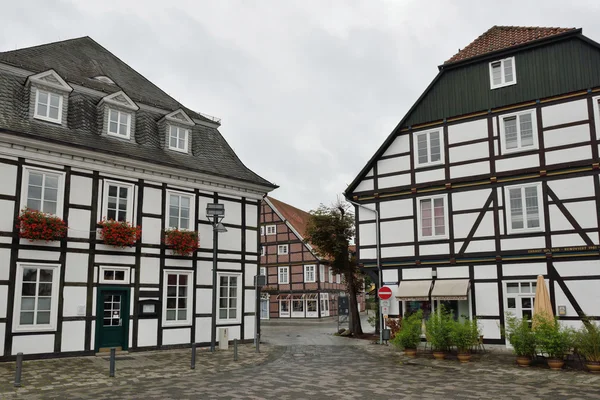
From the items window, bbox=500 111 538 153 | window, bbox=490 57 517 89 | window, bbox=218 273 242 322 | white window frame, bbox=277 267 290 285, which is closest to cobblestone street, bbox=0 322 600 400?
window, bbox=218 273 242 322

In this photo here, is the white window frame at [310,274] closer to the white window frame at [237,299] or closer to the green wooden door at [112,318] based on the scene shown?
the white window frame at [237,299]

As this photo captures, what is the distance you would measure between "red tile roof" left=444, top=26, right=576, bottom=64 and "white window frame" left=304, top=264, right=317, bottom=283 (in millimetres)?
27988

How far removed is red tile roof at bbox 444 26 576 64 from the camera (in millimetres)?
21062

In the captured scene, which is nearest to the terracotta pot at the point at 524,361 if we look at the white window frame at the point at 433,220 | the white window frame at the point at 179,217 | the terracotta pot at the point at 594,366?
the terracotta pot at the point at 594,366

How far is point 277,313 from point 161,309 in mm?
29799

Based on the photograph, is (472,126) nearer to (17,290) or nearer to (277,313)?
(17,290)

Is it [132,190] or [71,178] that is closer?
[71,178]

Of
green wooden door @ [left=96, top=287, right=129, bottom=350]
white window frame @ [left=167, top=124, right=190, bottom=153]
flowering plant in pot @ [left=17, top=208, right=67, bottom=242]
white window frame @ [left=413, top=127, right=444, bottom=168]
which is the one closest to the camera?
flowering plant in pot @ [left=17, top=208, right=67, bottom=242]

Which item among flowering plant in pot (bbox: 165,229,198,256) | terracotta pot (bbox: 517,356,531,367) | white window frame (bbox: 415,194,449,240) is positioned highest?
white window frame (bbox: 415,194,449,240)

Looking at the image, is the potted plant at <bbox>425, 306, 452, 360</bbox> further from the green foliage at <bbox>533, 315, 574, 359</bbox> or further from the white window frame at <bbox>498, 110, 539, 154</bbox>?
the white window frame at <bbox>498, 110, 539, 154</bbox>

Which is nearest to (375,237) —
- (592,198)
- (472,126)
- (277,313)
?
(472,126)

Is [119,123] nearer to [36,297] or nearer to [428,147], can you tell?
[36,297]

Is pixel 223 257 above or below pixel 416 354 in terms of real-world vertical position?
above

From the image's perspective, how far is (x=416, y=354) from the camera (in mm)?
18844
